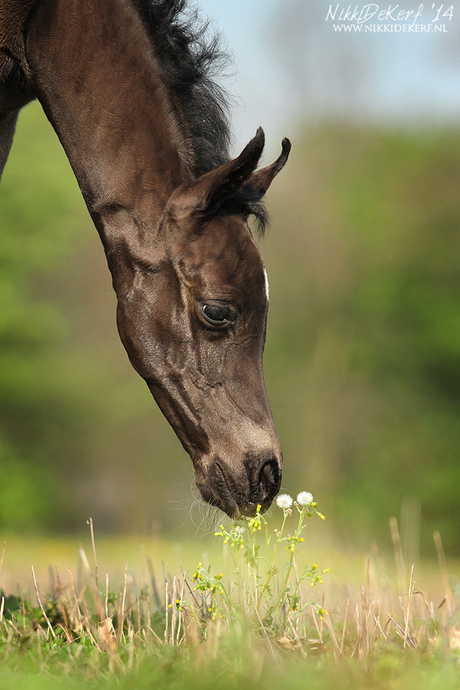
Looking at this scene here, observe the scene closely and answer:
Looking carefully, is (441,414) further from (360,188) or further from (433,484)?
(360,188)

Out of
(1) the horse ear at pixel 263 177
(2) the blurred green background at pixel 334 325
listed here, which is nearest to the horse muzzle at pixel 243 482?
(1) the horse ear at pixel 263 177

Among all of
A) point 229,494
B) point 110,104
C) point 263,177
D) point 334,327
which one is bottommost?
point 229,494

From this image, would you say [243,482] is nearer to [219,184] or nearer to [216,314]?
[216,314]

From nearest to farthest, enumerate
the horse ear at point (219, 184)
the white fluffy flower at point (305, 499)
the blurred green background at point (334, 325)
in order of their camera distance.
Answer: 1. the white fluffy flower at point (305, 499)
2. the horse ear at point (219, 184)
3. the blurred green background at point (334, 325)

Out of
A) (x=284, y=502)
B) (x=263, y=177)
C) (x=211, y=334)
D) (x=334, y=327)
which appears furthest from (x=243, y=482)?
(x=334, y=327)

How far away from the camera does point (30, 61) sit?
10.9 feet

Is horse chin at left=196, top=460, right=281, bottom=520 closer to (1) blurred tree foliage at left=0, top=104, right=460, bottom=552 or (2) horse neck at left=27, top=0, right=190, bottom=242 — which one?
(2) horse neck at left=27, top=0, right=190, bottom=242

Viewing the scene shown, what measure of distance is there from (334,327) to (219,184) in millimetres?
17532

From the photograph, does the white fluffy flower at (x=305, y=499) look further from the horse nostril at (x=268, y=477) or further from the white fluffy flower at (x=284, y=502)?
the horse nostril at (x=268, y=477)

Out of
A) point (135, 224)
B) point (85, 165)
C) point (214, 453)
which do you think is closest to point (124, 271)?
point (135, 224)

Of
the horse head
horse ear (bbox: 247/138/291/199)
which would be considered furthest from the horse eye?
horse ear (bbox: 247/138/291/199)

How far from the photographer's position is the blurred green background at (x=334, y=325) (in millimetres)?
19203

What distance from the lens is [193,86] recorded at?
11.0ft

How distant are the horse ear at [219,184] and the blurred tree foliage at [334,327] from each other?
1614 cm
